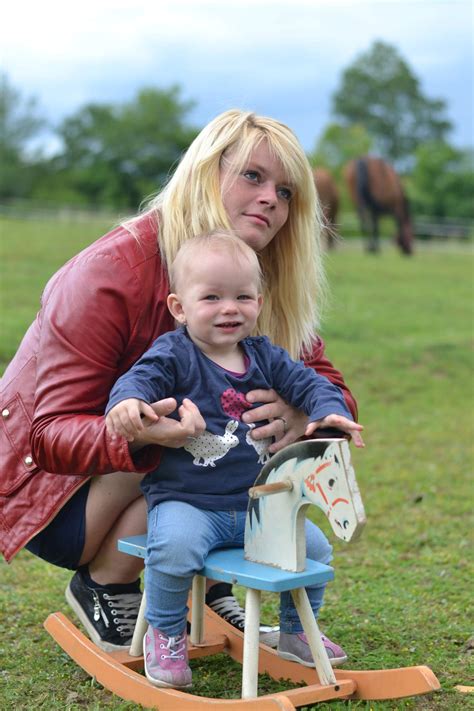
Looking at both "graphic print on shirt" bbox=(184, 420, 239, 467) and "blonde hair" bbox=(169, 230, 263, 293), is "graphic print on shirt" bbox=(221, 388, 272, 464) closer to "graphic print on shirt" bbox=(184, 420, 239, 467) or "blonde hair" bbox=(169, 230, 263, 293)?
"graphic print on shirt" bbox=(184, 420, 239, 467)

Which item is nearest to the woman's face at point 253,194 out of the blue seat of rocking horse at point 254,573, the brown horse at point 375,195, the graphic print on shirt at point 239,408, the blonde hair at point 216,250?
the blonde hair at point 216,250

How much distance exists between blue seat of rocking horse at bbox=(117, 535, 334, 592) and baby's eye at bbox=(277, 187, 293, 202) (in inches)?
46.0

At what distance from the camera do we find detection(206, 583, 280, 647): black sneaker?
3600 mm

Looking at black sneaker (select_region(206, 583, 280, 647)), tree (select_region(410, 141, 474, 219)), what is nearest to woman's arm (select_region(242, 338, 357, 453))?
black sneaker (select_region(206, 583, 280, 647))

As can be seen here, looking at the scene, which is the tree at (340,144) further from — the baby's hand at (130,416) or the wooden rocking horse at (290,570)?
the baby's hand at (130,416)

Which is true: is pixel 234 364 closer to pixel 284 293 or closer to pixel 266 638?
pixel 284 293

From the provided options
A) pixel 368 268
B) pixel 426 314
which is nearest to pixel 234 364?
pixel 426 314

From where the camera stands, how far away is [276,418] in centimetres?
320

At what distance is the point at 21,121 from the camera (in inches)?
2613

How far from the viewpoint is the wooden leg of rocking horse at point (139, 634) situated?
10.9 feet

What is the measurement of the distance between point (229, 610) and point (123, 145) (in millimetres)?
65196

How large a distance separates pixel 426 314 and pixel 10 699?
1099 cm

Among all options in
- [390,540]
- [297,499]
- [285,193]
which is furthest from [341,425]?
[390,540]

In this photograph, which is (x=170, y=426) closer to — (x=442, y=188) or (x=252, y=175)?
(x=252, y=175)
